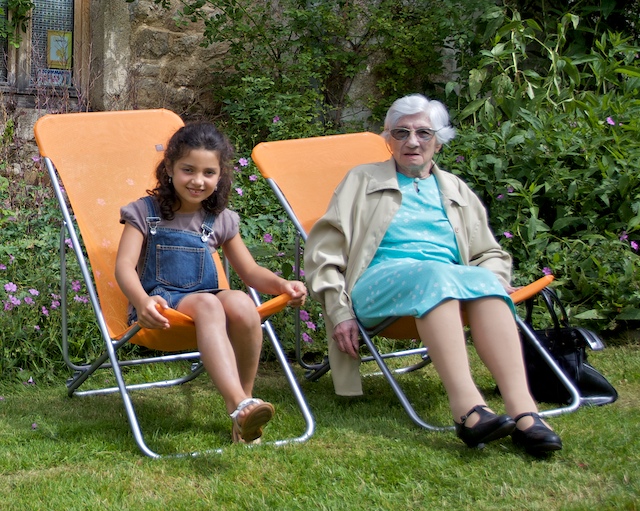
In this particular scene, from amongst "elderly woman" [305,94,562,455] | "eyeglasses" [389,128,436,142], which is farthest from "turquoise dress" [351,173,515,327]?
"eyeglasses" [389,128,436,142]

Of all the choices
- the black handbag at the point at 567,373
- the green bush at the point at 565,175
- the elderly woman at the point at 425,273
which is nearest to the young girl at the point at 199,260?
the elderly woman at the point at 425,273

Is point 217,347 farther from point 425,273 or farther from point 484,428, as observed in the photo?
point 484,428

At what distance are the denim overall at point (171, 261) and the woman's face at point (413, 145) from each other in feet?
2.69

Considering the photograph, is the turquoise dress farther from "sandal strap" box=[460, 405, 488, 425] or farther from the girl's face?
the girl's face

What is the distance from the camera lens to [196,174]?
3.20 m

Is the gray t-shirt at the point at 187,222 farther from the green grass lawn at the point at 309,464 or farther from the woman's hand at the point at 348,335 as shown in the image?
the green grass lawn at the point at 309,464

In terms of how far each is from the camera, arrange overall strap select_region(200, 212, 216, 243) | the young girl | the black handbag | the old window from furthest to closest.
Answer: the old window, the black handbag, overall strap select_region(200, 212, 216, 243), the young girl

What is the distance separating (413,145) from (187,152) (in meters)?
0.86

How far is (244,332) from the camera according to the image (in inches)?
118

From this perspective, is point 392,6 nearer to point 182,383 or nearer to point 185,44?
point 185,44

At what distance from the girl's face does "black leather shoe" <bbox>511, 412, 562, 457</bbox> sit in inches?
51.9

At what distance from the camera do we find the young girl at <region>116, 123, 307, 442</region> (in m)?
2.88

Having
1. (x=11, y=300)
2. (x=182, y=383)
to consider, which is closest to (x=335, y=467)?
(x=182, y=383)

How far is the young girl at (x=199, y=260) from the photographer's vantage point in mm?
2883
